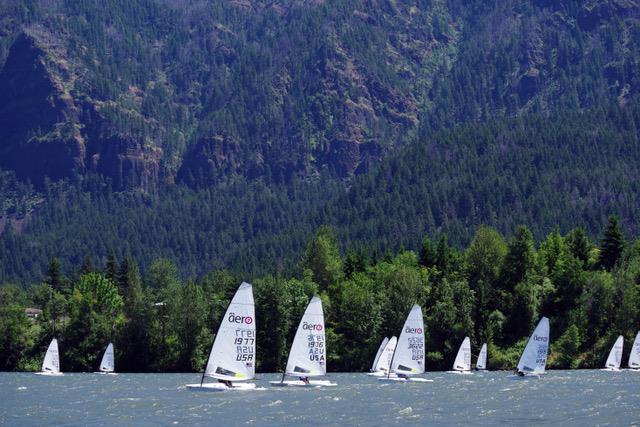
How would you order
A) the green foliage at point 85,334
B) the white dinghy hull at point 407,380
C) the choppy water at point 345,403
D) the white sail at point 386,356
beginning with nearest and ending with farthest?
the choppy water at point 345,403 → the white dinghy hull at point 407,380 → the white sail at point 386,356 → the green foliage at point 85,334

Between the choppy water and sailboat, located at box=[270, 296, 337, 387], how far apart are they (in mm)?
1957

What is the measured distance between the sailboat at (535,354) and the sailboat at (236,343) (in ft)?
128

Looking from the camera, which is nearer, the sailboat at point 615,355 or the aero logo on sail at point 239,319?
the aero logo on sail at point 239,319

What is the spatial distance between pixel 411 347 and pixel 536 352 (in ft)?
49.3

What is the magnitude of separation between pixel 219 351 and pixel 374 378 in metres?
38.4

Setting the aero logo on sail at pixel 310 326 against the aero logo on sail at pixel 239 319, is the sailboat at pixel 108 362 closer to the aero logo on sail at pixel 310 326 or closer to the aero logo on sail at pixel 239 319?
the aero logo on sail at pixel 310 326

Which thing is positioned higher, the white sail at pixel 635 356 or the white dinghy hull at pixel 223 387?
the white sail at pixel 635 356

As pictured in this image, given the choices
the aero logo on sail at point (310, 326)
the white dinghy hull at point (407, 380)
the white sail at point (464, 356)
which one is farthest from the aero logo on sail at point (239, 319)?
the white sail at point (464, 356)

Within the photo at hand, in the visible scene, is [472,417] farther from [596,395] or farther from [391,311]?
[391,311]

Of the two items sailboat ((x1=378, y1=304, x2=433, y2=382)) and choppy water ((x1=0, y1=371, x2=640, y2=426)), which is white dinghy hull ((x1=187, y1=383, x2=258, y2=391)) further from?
sailboat ((x1=378, y1=304, x2=433, y2=382))

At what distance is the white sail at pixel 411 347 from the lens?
13712 cm

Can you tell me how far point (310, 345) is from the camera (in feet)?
411

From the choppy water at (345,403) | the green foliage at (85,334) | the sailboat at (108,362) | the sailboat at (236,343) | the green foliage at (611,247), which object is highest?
the green foliage at (611,247)

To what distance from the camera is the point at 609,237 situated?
197250 millimetres
